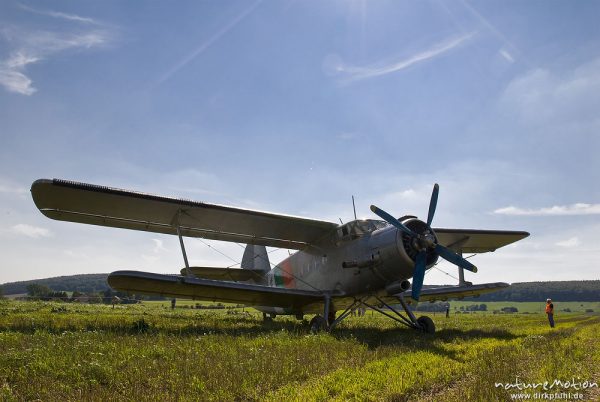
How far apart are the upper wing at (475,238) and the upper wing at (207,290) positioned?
6306 millimetres

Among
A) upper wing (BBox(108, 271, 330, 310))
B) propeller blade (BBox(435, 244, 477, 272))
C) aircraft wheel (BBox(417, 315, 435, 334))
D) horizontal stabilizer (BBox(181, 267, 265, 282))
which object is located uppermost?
propeller blade (BBox(435, 244, 477, 272))

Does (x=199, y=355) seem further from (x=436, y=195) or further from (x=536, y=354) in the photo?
(x=436, y=195)

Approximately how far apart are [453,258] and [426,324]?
261cm

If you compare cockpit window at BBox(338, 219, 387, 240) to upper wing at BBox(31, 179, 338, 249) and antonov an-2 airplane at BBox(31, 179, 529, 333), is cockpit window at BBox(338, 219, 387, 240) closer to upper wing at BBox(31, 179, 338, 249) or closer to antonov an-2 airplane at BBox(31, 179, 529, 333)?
antonov an-2 airplane at BBox(31, 179, 529, 333)

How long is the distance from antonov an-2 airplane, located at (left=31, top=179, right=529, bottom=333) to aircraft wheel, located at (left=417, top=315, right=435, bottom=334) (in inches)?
1.2

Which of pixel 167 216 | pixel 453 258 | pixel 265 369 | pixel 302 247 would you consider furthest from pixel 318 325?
pixel 265 369

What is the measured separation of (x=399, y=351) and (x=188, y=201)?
26.4 feet

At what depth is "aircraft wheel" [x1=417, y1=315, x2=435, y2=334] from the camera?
13.2 metres

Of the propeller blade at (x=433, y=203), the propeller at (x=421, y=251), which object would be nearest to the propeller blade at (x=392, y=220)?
the propeller at (x=421, y=251)

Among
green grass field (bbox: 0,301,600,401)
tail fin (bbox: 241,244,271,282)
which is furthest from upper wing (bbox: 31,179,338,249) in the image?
tail fin (bbox: 241,244,271,282)

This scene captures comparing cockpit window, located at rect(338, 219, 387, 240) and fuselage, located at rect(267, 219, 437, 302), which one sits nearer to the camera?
fuselage, located at rect(267, 219, 437, 302)

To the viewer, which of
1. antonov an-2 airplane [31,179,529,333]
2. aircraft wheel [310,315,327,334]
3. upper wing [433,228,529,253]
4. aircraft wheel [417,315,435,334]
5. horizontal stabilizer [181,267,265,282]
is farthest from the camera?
horizontal stabilizer [181,267,265,282]

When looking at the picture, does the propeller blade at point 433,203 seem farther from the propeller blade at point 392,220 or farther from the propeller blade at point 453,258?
the propeller blade at point 392,220

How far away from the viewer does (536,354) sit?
26.7 ft
